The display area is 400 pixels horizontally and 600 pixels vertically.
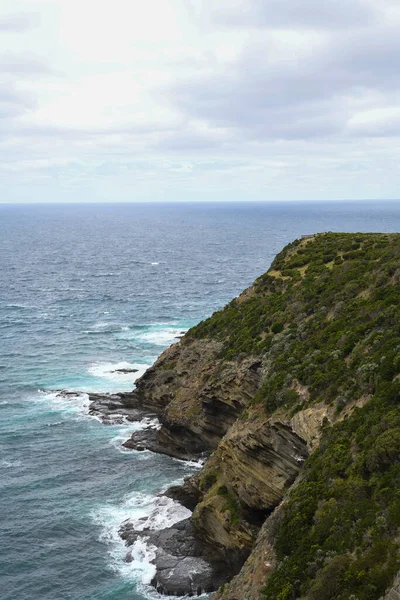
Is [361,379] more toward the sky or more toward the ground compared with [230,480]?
more toward the sky

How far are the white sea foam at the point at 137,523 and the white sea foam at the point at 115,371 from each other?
95.2 ft

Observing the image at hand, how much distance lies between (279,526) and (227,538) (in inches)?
433

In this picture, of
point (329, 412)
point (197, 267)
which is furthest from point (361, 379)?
point (197, 267)

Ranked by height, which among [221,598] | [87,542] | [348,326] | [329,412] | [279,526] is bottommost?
[87,542]

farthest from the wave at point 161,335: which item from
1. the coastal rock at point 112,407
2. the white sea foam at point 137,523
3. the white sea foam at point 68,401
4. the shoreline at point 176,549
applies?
the white sea foam at point 137,523

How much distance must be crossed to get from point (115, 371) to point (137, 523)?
37.5m

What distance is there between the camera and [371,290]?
54.2m

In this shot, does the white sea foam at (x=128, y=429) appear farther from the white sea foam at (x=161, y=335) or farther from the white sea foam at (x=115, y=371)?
the white sea foam at (x=161, y=335)

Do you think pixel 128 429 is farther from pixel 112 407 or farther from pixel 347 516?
pixel 347 516

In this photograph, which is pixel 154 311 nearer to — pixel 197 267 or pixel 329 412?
pixel 197 267

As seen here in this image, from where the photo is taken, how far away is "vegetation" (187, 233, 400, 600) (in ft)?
97.4

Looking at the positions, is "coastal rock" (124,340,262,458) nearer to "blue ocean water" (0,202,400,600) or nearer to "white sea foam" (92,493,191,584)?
"blue ocean water" (0,202,400,600)

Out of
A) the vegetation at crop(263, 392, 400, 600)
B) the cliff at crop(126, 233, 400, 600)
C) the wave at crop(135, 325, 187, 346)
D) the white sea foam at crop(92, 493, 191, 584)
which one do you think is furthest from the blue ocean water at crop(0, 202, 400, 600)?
the vegetation at crop(263, 392, 400, 600)

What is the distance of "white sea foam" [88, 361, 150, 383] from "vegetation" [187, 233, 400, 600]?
641 inches
